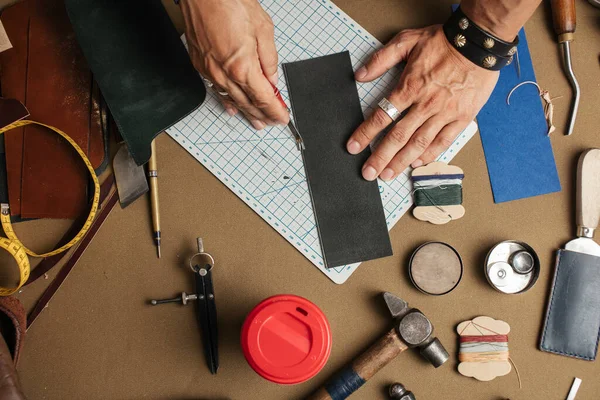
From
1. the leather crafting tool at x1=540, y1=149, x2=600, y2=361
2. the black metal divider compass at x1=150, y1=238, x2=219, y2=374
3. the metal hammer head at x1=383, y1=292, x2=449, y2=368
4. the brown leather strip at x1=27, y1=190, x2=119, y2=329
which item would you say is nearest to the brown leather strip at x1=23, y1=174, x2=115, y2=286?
the brown leather strip at x1=27, y1=190, x2=119, y2=329

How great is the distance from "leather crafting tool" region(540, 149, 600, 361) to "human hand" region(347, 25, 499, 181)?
357 millimetres

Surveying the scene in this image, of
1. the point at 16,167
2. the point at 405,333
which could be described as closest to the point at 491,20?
the point at 405,333

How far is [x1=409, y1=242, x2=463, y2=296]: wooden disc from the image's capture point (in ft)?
4.21

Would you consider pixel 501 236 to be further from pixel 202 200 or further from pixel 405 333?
pixel 202 200

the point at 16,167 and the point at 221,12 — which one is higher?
the point at 221,12

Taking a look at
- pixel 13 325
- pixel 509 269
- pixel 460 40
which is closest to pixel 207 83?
pixel 460 40

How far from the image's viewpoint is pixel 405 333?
4.01ft

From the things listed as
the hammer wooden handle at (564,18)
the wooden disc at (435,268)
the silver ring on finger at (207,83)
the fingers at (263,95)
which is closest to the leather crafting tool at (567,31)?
the hammer wooden handle at (564,18)

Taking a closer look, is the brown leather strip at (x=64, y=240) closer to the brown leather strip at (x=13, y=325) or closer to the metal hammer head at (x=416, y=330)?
the brown leather strip at (x=13, y=325)

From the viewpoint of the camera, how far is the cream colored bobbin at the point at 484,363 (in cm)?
127

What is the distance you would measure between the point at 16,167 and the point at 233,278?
617 millimetres

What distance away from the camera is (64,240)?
1304 mm

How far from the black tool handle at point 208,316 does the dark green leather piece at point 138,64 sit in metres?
0.32

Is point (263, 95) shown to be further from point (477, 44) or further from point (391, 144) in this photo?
point (477, 44)
